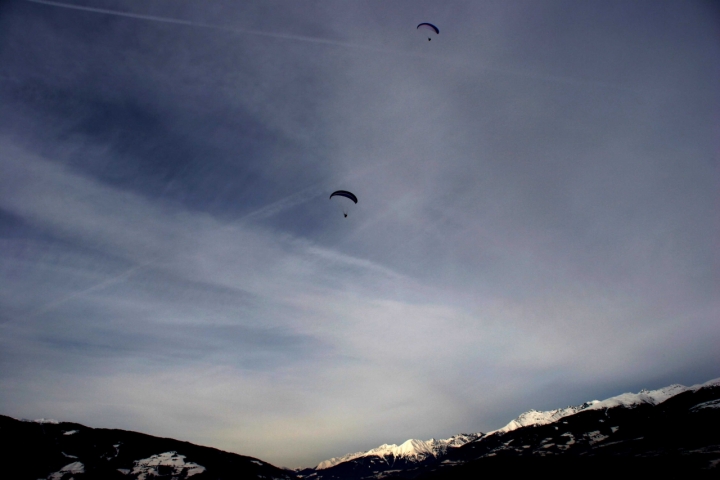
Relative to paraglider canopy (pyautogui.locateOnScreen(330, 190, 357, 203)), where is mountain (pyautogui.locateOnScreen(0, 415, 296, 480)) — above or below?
below

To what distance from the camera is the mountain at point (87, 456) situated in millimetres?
139837

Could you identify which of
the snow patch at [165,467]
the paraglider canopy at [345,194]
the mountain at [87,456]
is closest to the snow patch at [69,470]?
the mountain at [87,456]

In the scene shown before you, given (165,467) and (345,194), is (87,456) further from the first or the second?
(345,194)

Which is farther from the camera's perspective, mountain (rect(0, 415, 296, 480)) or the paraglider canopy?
mountain (rect(0, 415, 296, 480))

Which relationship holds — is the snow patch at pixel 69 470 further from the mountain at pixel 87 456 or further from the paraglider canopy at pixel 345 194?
the paraglider canopy at pixel 345 194

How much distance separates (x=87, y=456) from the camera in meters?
155

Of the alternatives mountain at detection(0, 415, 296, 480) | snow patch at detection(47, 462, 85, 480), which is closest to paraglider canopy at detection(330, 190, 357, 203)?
mountain at detection(0, 415, 296, 480)

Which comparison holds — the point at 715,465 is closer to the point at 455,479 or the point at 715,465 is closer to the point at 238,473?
the point at 455,479

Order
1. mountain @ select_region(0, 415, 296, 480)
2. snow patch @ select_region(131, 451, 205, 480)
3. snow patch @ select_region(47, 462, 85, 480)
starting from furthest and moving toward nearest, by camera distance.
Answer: snow patch @ select_region(131, 451, 205, 480) < mountain @ select_region(0, 415, 296, 480) < snow patch @ select_region(47, 462, 85, 480)

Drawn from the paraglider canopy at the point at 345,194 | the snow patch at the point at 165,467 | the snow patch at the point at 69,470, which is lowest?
the snow patch at the point at 165,467

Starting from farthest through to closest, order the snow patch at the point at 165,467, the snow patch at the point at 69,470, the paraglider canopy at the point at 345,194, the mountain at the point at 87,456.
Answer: the snow patch at the point at 165,467, the mountain at the point at 87,456, the snow patch at the point at 69,470, the paraglider canopy at the point at 345,194

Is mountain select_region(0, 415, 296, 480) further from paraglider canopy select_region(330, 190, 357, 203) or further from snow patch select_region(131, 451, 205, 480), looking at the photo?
paraglider canopy select_region(330, 190, 357, 203)

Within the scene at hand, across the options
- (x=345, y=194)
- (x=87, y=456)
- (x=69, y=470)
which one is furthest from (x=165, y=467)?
(x=345, y=194)

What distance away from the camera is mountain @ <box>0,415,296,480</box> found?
459 feet
